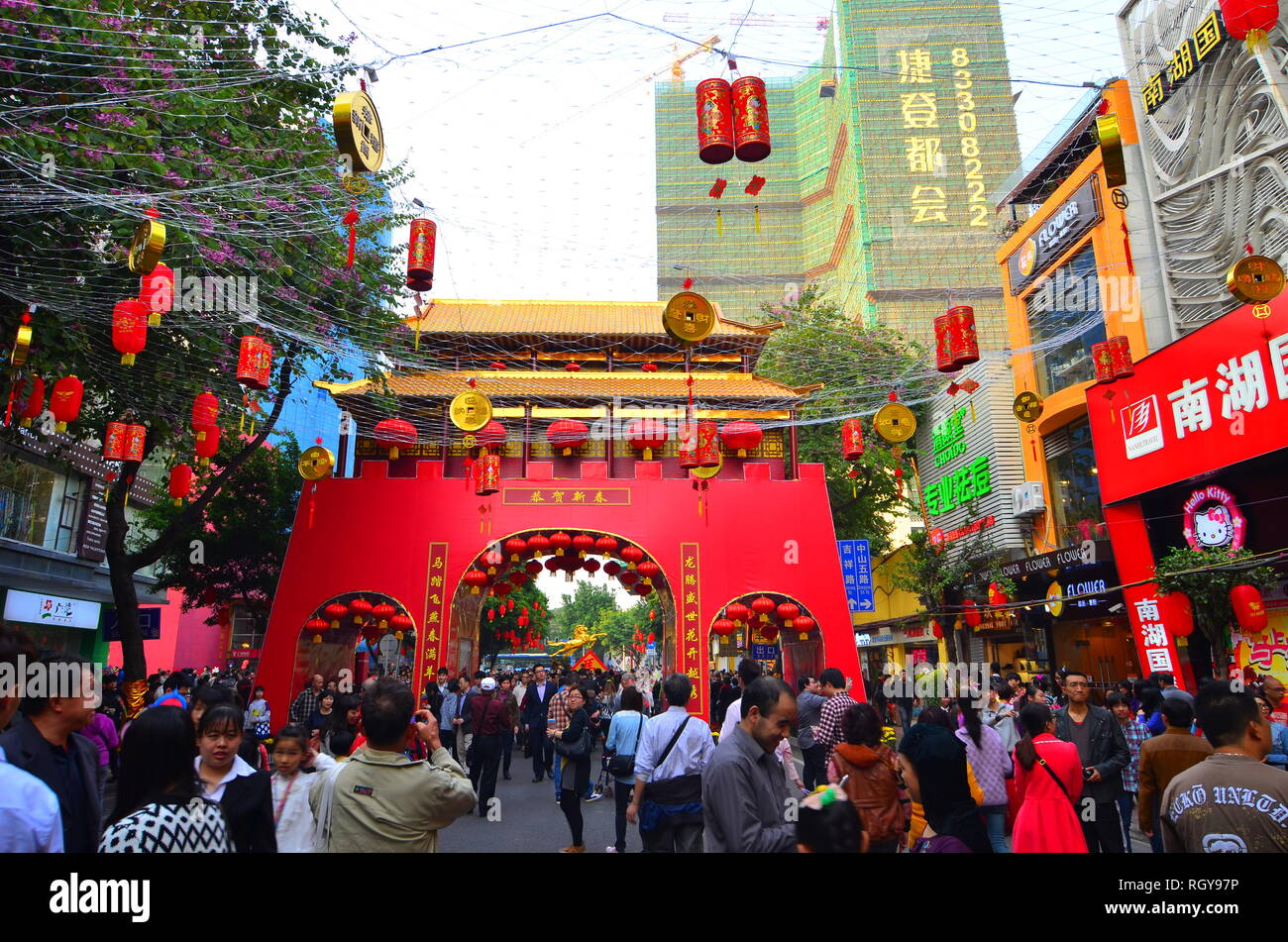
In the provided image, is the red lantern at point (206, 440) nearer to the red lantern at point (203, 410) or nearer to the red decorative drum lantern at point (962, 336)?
the red lantern at point (203, 410)

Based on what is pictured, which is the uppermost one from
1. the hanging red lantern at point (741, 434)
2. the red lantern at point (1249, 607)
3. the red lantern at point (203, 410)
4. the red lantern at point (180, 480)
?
the hanging red lantern at point (741, 434)

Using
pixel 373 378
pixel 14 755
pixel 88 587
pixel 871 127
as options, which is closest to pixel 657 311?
pixel 373 378

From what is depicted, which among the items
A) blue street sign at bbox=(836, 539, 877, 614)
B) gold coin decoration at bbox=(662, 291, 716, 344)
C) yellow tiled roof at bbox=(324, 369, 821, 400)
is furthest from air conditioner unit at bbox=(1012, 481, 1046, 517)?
gold coin decoration at bbox=(662, 291, 716, 344)

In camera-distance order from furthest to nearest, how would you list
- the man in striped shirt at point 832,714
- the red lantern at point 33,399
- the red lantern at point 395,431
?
1. the red lantern at point 395,431
2. the red lantern at point 33,399
3. the man in striped shirt at point 832,714

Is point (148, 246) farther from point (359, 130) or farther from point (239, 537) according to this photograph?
point (239, 537)

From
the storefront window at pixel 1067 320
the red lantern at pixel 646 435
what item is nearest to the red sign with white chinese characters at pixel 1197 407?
the storefront window at pixel 1067 320

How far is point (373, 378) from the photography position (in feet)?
51.8

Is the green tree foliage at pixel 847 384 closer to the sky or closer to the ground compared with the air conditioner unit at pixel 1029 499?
closer to the sky

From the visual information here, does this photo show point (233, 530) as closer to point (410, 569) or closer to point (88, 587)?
point (88, 587)

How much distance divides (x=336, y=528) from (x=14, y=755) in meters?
12.7

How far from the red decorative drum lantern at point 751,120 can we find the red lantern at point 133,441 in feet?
28.8

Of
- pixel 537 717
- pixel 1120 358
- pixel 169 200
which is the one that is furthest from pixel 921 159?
pixel 169 200

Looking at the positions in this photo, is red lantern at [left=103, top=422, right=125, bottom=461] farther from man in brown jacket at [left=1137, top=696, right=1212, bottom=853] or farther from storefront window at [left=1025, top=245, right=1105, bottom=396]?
storefront window at [left=1025, top=245, right=1105, bottom=396]

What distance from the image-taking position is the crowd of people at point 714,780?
244 cm
